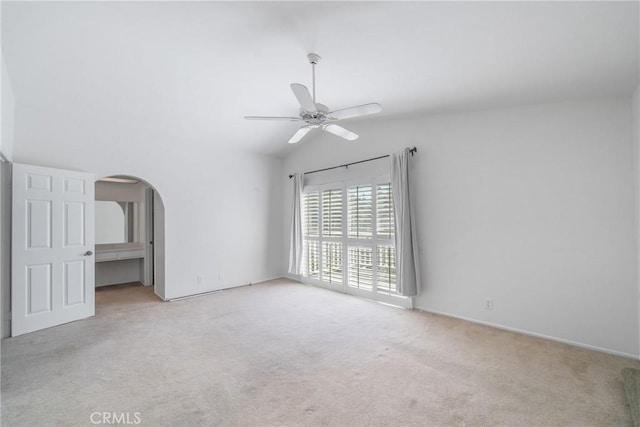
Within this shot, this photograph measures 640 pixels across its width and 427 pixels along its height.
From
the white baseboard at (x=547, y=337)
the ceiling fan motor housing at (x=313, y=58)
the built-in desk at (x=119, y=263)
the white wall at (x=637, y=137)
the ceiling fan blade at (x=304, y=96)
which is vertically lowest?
the white baseboard at (x=547, y=337)

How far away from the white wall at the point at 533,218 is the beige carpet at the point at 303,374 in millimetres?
351

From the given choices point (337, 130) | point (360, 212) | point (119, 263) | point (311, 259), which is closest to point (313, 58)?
point (337, 130)

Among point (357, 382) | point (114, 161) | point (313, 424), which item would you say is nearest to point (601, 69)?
point (357, 382)

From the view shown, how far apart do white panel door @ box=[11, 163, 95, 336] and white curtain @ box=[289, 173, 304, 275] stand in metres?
3.23

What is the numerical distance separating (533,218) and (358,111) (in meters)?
2.42

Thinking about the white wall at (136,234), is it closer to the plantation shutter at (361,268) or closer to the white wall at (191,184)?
the white wall at (191,184)

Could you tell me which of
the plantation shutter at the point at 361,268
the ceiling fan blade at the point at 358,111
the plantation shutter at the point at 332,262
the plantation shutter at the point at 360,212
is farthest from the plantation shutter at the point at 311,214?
the ceiling fan blade at the point at 358,111

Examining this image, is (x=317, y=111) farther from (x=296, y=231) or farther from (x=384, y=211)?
(x=296, y=231)

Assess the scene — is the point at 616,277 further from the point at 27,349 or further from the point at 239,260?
the point at 27,349

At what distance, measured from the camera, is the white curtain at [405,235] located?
3.97 m

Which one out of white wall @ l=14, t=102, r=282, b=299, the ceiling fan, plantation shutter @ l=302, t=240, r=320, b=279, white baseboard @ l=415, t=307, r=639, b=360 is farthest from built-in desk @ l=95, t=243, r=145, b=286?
white baseboard @ l=415, t=307, r=639, b=360

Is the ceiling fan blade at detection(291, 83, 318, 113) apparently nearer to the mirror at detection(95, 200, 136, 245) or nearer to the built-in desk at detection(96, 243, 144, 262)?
the built-in desk at detection(96, 243, 144, 262)

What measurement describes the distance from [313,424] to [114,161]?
4.33 m

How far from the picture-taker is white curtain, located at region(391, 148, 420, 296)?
13.0ft
